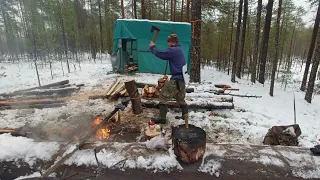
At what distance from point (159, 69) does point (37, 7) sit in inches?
871

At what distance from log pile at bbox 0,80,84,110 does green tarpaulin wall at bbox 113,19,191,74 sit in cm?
461

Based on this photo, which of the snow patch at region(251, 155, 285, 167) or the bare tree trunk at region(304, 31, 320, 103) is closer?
the snow patch at region(251, 155, 285, 167)

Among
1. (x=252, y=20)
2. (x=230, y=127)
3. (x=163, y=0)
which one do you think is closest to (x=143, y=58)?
(x=230, y=127)

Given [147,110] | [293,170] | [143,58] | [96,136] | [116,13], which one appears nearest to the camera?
[293,170]

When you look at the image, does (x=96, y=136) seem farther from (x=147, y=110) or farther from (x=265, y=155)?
(x=265, y=155)

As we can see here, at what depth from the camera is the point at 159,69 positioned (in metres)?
12.6

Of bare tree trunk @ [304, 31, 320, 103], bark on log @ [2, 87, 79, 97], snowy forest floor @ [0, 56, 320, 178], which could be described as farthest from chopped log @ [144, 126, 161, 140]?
bare tree trunk @ [304, 31, 320, 103]

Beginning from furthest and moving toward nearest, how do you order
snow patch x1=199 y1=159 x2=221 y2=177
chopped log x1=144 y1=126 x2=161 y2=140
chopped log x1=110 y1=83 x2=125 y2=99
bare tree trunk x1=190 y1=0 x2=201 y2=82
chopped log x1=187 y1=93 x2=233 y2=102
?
bare tree trunk x1=190 y1=0 x2=201 y2=82 → chopped log x1=110 y1=83 x2=125 y2=99 → chopped log x1=187 y1=93 x2=233 y2=102 → chopped log x1=144 y1=126 x2=161 y2=140 → snow patch x1=199 y1=159 x2=221 y2=177

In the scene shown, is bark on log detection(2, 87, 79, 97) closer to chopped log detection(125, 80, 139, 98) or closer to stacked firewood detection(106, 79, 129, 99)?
stacked firewood detection(106, 79, 129, 99)

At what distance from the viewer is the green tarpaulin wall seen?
1179 centimetres

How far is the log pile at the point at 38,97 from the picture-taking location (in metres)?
6.55

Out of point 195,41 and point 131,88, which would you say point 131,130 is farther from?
point 195,41

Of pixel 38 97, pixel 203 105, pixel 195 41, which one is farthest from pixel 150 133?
pixel 195 41

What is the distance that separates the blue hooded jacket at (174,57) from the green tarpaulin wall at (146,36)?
26.3 ft
